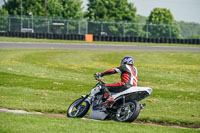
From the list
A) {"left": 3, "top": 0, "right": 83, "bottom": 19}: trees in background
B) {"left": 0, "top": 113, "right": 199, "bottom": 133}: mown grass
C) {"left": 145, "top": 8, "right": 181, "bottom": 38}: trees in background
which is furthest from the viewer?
{"left": 3, "top": 0, "right": 83, "bottom": 19}: trees in background

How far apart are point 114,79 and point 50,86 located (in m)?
4.27

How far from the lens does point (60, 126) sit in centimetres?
909

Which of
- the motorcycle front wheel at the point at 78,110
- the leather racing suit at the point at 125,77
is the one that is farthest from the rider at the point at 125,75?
the motorcycle front wheel at the point at 78,110

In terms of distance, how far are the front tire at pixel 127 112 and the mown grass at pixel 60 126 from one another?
12.7 inches

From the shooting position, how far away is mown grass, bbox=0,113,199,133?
870cm

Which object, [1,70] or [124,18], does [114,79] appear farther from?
[124,18]

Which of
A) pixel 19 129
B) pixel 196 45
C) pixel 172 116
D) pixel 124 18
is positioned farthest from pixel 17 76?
pixel 124 18

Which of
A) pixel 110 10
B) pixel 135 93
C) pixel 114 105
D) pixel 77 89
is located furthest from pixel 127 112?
pixel 110 10

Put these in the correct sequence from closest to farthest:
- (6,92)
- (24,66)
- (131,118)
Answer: (131,118)
(6,92)
(24,66)

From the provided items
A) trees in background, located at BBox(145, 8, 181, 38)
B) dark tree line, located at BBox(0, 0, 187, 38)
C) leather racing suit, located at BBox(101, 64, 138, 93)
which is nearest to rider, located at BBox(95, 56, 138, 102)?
leather racing suit, located at BBox(101, 64, 138, 93)

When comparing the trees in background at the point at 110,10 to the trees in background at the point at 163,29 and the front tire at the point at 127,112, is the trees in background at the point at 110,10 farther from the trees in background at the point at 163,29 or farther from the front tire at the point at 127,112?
the front tire at the point at 127,112

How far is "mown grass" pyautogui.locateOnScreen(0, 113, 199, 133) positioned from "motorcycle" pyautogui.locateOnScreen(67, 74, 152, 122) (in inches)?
20.7

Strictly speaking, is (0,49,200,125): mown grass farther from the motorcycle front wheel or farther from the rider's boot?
the rider's boot

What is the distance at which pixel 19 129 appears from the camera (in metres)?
8.65
